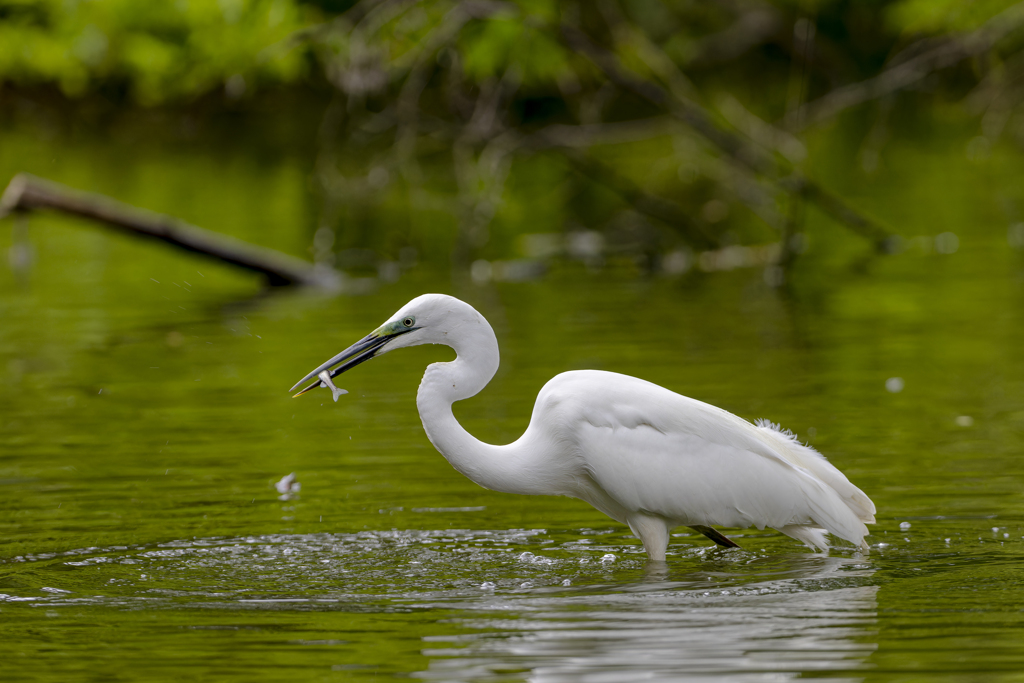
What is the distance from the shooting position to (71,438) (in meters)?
9.13

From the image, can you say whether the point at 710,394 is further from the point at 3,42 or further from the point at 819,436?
the point at 3,42

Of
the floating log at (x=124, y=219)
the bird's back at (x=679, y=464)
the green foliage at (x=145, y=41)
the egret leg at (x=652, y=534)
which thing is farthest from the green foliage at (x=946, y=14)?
the egret leg at (x=652, y=534)

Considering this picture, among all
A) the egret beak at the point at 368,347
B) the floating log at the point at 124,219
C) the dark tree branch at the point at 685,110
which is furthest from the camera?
the floating log at the point at 124,219

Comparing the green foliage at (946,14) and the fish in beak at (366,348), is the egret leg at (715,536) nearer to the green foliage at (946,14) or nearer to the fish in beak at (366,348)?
the fish in beak at (366,348)

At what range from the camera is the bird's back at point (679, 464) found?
6082 mm

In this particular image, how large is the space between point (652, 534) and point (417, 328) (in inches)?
51.5

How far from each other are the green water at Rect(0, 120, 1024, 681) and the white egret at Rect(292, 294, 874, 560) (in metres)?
0.22

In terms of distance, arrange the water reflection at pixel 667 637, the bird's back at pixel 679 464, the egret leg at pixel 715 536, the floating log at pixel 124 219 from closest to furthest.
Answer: the water reflection at pixel 667 637, the bird's back at pixel 679 464, the egret leg at pixel 715 536, the floating log at pixel 124 219

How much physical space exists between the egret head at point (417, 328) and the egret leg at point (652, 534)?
1040 millimetres

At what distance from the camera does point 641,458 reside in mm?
6090

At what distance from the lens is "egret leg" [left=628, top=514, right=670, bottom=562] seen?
20.4 ft

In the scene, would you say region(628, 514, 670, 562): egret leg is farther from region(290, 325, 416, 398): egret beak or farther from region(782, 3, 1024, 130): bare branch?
region(782, 3, 1024, 130): bare branch

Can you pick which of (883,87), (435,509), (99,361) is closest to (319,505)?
(435,509)

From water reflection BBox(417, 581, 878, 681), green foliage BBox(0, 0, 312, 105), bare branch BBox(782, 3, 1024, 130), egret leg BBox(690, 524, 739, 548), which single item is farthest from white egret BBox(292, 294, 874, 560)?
green foliage BBox(0, 0, 312, 105)
